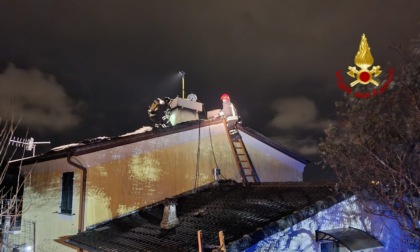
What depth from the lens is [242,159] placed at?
702 inches

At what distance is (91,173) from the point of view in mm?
13078

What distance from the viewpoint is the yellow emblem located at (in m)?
8.87

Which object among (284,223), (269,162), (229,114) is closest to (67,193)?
(229,114)

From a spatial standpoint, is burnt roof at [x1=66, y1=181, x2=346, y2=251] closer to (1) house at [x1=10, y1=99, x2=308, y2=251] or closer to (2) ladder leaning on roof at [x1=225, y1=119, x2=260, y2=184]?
(1) house at [x1=10, y1=99, x2=308, y2=251]

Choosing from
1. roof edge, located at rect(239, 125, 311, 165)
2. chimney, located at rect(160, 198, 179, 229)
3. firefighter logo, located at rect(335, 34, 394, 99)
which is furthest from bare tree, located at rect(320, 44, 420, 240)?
roof edge, located at rect(239, 125, 311, 165)

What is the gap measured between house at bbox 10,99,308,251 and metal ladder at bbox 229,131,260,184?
1.23ft

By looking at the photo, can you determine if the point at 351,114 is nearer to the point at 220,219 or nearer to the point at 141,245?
the point at 220,219

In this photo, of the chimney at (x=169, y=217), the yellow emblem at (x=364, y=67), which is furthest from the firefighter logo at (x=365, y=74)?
the chimney at (x=169, y=217)

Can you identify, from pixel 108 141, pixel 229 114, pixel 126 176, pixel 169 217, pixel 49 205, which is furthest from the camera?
pixel 229 114

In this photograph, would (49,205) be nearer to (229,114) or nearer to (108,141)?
(108,141)

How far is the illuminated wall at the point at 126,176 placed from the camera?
13180 mm

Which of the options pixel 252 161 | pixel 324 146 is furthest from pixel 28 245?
pixel 324 146

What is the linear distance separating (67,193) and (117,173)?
221 centimetres

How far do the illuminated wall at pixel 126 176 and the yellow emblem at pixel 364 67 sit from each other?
881 cm
